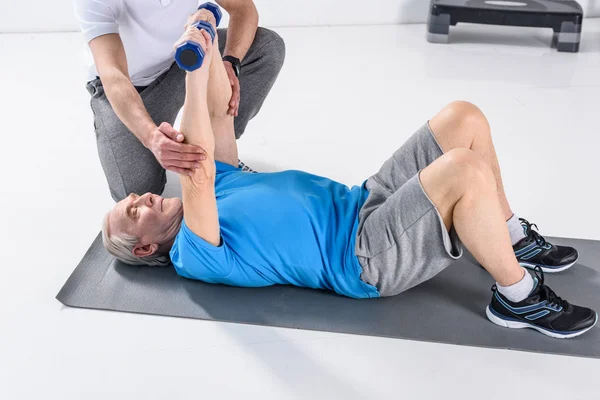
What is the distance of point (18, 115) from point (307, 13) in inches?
78.0

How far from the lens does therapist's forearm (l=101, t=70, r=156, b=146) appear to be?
2.28 meters

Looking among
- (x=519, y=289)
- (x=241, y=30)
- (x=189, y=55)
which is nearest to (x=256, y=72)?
(x=241, y=30)

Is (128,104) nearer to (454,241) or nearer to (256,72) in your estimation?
(256,72)

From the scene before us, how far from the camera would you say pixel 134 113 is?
231 cm

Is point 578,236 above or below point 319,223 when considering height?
below

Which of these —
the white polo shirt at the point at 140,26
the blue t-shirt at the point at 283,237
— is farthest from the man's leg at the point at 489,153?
the white polo shirt at the point at 140,26

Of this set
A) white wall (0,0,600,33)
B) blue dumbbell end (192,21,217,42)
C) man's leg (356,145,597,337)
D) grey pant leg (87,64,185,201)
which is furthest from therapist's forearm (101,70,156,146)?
white wall (0,0,600,33)

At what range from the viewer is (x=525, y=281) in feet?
6.78

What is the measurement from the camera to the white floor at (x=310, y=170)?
1.97m

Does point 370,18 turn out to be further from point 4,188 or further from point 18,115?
point 4,188

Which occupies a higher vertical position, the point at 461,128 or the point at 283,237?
the point at 461,128

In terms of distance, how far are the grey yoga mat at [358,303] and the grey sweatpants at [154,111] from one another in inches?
15.7

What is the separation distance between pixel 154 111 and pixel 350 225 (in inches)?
41.5

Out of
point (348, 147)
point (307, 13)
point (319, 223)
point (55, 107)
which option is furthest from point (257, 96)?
point (307, 13)
